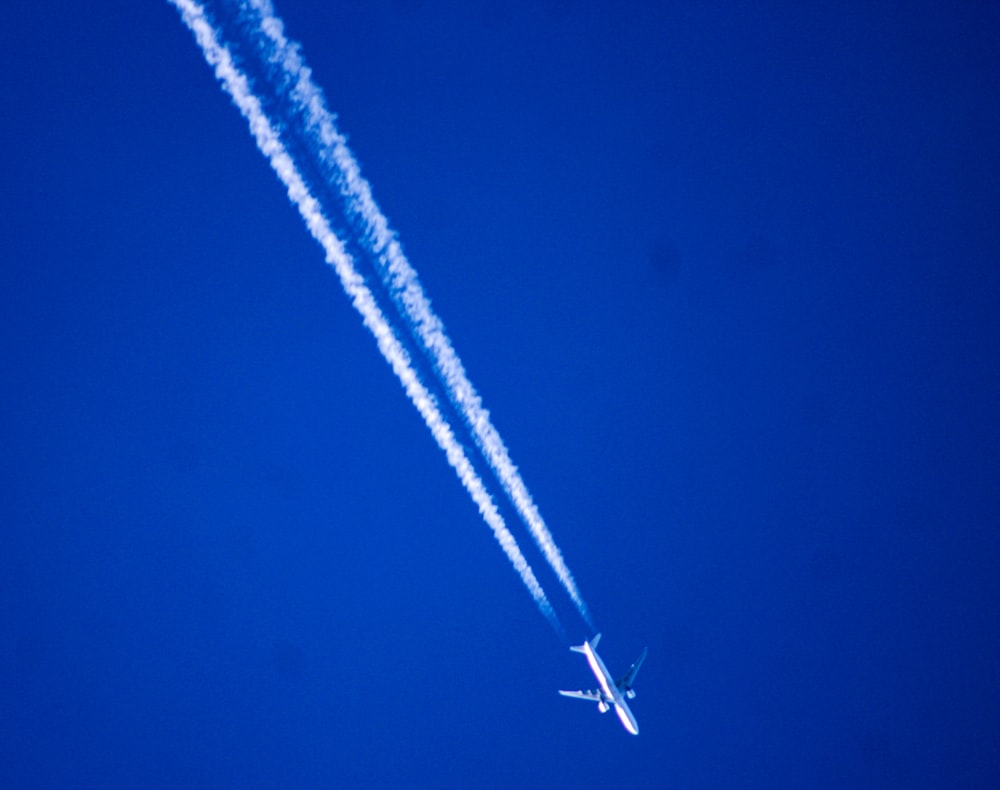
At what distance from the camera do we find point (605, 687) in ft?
35.7

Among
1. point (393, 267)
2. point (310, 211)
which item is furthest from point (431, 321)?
point (310, 211)

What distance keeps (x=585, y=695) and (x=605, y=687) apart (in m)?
0.44

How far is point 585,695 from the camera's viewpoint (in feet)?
36.3

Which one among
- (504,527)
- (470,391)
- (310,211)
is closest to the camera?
(310,211)

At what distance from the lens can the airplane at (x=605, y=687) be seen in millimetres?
10570

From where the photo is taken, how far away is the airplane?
1057 centimetres

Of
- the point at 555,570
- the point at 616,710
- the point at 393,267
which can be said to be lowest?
the point at 616,710

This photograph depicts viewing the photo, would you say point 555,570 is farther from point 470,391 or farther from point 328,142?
point 328,142

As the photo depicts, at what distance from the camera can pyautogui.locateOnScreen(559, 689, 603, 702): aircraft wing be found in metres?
10.9

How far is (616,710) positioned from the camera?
37.3 ft

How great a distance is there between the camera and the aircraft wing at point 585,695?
10.9 meters

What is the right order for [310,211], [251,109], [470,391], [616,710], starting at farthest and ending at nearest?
[616,710]
[470,391]
[310,211]
[251,109]

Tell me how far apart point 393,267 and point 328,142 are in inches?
59.3

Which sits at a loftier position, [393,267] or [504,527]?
[393,267]
